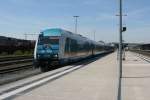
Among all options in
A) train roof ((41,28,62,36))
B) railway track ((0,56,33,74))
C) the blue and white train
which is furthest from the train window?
railway track ((0,56,33,74))

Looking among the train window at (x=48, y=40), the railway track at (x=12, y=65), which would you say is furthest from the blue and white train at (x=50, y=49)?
the railway track at (x=12, y=65)

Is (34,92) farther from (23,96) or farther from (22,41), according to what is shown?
(22,41)

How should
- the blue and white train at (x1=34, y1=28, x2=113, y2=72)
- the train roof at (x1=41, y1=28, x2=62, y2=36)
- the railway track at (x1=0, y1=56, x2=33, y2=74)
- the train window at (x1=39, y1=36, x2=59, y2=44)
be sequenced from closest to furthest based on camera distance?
the railway track at (x1=0, y1=56, x2=33, y2=74)
the blue and white train at (x1=34, y1=28, x2=113, y2=72)
the train window at (x1=39, y1=36, x2=59, y2=44)
the train roof at (x1=41, y1=28, x2=62, y2=36)

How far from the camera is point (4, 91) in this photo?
37.9 ft

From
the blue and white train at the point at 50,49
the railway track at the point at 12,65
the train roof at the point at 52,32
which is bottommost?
the railway track at the point at 12,65

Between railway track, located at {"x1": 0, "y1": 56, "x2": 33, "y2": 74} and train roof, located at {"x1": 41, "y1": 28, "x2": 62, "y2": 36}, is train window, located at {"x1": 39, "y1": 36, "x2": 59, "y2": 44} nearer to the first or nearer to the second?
train roof, located at {"x1": 41, "y1": 28, "x2": 62, "y2": 36}

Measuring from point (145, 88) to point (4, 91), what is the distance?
530cm

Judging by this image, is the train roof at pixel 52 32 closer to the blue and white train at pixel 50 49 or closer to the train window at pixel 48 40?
the blue and white train at pixel 50 49

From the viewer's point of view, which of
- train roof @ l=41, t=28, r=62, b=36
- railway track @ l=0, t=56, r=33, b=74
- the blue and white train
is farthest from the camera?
train roof @ l=41, t=28, r=62, b=36

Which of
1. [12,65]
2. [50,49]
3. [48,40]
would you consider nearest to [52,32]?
[48,40]

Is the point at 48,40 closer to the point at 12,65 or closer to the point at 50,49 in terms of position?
the point at 50,49

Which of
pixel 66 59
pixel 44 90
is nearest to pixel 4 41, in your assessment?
pixel 66 59

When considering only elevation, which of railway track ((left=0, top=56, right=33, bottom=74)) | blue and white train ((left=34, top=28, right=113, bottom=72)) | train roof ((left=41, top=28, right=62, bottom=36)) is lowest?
railway track ((left=0, top=56, right=33, bottom=74))

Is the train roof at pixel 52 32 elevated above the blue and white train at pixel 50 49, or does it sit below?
above
